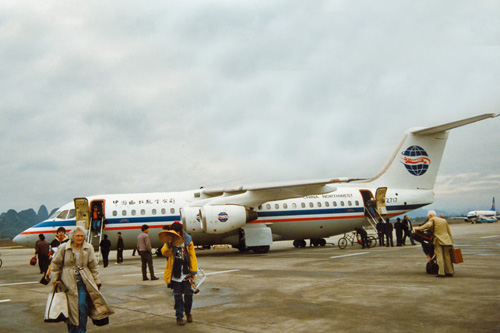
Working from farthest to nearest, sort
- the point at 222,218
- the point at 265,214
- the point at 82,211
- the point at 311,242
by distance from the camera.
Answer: the point at 311,242, the point at 265,214, the point at 82,211, the point at 222,218

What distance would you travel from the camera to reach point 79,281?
5.29 m

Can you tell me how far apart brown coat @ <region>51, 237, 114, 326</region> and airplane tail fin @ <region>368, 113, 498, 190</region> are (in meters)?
20.7

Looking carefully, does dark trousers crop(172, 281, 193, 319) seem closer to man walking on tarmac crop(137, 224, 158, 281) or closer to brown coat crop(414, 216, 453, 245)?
man walking on tarmac crop(137, 224, 158, 281)

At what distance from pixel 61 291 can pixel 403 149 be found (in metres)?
21.8

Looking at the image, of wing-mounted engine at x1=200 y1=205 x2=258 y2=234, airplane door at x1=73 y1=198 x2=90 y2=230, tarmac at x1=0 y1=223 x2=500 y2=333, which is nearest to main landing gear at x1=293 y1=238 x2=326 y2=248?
wing-mounted engine at x1=200 y1=205 x2=258 y2=234

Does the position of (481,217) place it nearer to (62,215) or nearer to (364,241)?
(364,241)

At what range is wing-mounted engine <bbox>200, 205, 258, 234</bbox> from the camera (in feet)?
60.9

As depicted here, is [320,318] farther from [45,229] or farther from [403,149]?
[403,149]

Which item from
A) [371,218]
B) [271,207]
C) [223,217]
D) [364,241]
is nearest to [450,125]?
[371,218]

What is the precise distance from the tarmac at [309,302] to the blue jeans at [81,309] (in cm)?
123

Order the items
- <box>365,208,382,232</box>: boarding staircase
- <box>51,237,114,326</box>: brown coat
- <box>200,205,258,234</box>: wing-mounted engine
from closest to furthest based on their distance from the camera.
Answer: <box>51,237,114,326</box>: brown coat → <box>200,205,258,234</box>: wing-mounted engine → <box>365,208,382,232</box>: boarding staircase

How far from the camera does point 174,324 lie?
21.7ft

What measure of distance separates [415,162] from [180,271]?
2026cm

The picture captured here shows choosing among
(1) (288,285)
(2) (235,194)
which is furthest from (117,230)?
(1) (288,285)
